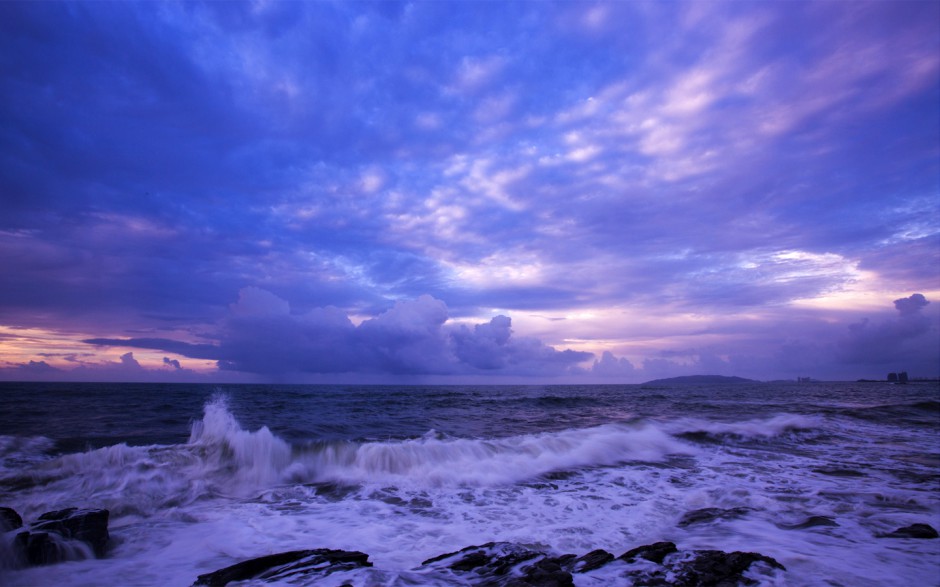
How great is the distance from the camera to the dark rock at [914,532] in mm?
6824

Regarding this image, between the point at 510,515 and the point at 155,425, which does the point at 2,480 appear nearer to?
the point at 155,425

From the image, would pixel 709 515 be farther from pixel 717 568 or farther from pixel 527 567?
pixel 527 567

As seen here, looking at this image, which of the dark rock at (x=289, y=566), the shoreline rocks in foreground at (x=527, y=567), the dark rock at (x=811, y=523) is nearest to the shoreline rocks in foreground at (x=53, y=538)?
the dark rock at (x=289, y=566)

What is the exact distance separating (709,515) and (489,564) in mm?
5019

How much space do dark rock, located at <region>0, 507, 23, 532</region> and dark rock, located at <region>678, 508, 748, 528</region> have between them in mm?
10496

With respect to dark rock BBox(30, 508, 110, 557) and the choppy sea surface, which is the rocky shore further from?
the choppy sea surface

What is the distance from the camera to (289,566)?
5.29 meters

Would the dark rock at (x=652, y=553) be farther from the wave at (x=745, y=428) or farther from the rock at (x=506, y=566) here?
the wave at (x=745, y=428)

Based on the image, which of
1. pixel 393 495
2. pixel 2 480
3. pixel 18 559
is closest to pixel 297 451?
pixel 393 495

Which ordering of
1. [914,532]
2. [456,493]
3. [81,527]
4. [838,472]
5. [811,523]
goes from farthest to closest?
[838,472] → [456,493] → [811,523] → [914,532] → [81,527]

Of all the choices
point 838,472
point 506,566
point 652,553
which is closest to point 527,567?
point 506,566

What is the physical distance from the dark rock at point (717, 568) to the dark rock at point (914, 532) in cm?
326

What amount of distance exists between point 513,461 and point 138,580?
9.36 metres

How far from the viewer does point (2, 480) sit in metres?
9.94
